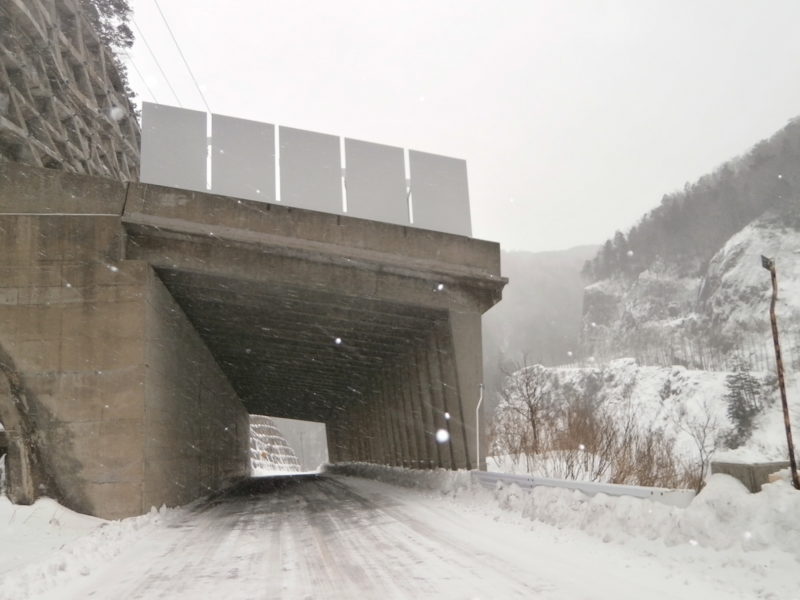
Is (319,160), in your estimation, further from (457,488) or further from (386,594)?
(386,594)

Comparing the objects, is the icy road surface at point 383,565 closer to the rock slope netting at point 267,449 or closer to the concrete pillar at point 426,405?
the concrete pillar at point 426,405

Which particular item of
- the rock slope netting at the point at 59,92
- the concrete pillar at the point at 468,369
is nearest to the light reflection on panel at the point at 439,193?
the concrete pillar at the point at 468,369

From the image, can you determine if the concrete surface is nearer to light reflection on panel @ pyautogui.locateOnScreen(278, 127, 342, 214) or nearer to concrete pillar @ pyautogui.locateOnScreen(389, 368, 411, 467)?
concrete pillar @ pyautogui.locateOnScreen(389, 368, 411, 467)

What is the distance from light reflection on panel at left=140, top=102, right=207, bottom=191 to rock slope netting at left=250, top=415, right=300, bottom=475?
158 feet

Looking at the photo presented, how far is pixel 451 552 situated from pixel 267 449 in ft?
230

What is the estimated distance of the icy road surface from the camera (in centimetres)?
588

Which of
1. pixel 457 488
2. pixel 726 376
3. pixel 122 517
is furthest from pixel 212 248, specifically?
pixel 726 376

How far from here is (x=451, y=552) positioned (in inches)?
309

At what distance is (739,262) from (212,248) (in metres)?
180

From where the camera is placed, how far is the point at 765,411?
394 ft

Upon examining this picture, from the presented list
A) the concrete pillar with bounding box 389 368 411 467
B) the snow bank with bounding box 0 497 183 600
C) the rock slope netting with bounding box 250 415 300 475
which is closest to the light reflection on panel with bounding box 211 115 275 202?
the snow bank with bounding box 0 497 183 600

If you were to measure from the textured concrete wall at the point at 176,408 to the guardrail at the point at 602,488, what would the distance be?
7.14 metres

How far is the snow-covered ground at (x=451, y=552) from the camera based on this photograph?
230 inches

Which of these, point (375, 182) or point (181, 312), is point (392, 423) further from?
point (375, 182)
